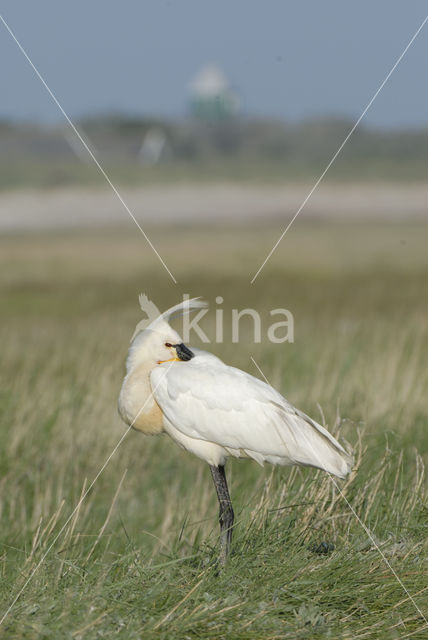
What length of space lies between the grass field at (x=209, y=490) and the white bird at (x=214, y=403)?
1.18 ft

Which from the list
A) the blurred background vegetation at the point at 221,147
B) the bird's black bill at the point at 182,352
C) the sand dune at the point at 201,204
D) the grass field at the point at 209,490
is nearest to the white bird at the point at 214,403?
the bird's black bill at the point at 182,352

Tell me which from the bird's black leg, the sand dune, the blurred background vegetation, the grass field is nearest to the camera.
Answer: the grass field

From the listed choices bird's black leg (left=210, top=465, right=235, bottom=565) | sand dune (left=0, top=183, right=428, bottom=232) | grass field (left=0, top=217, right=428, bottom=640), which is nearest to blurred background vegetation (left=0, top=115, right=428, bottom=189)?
sand dune (left=0, top=183, right=428, bottom=232)

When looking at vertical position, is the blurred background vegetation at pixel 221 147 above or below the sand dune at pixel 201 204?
above

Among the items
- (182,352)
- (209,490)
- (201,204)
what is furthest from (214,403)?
(201,204)

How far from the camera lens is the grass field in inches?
176

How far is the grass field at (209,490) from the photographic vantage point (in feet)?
14.7

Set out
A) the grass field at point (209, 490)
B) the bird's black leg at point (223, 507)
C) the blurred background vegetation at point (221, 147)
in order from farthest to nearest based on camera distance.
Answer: the blurred background vegetation at point (221, 147) → the bird's black leg at point (223, 507) → the grass field at point (209, 490)

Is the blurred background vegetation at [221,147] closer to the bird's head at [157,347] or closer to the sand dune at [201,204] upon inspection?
the sand dune at [201,204]

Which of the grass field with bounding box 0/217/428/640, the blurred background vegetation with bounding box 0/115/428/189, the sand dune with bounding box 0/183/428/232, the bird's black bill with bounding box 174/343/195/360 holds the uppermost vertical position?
the blurred background vegetation with bounding box 0/115/428/189

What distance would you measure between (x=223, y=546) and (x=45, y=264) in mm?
26318

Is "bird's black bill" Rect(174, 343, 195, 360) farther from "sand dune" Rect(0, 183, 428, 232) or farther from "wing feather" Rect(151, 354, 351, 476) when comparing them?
"sand dune" Rect(0, 183, 428, 232)

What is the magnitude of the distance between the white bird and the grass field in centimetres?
36

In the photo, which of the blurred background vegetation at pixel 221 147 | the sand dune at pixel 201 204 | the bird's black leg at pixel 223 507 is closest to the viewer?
the bird's black leg at pixel 223 507
